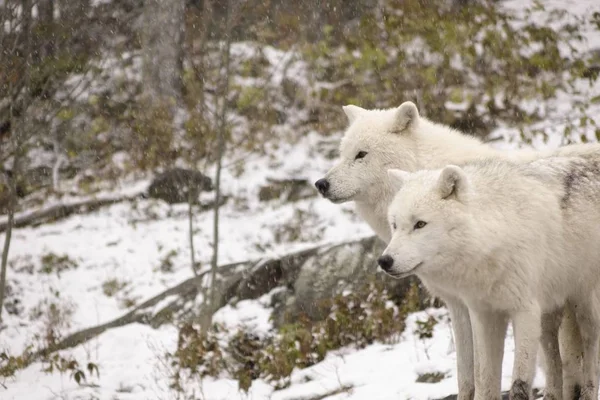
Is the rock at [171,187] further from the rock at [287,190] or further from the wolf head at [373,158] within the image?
the wolf head at [373,158]

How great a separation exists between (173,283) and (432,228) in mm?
7760

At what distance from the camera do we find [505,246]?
3906mm

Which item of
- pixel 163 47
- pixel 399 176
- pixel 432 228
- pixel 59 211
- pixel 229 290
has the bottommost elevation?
pixel 432 228

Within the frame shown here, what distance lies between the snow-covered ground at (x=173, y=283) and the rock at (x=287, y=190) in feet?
0.51

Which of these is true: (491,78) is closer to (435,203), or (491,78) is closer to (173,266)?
(173,266)

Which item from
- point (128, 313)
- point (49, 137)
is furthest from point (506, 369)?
point (49, 137)

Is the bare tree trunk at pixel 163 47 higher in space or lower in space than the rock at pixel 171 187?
higher

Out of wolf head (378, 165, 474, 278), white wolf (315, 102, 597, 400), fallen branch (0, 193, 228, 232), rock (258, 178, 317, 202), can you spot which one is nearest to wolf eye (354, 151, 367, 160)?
white wolf (315, 102, 597, 400)

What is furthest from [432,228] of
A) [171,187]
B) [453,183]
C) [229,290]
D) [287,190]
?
[171,187]

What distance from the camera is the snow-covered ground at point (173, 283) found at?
6.48m

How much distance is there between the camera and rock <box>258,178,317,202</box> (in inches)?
501

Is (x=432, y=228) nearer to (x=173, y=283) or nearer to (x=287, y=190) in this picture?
(x=173, y=283)

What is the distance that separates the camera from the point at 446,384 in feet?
17.5

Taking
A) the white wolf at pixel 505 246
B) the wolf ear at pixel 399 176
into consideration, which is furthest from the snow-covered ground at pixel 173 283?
the wolf ear at pixel 399 176
